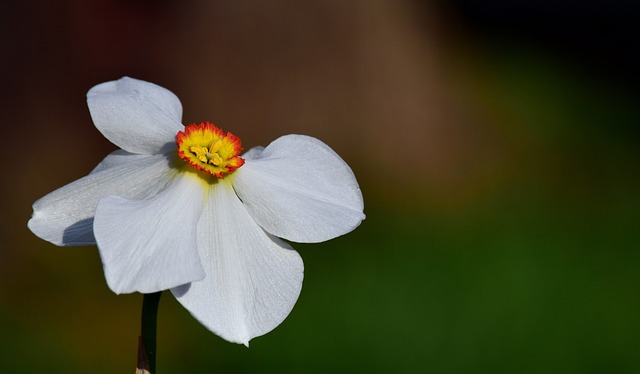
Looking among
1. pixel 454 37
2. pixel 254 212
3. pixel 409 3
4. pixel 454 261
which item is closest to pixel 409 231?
pixel 454 261

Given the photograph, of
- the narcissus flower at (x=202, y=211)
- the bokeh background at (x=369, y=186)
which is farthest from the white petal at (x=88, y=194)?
the bokeh background at (x=369, y=186)

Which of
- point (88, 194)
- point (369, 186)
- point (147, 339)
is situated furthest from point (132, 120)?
point (369, 186)

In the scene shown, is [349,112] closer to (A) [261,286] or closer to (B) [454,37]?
(B) [454,37]

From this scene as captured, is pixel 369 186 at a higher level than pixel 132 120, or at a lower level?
lower

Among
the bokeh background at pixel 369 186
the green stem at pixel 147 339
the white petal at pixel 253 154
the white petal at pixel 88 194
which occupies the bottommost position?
the bokeh background at pixel 369 186

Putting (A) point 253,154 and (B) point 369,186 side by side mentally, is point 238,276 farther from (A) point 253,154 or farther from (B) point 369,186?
(B) point 369,186

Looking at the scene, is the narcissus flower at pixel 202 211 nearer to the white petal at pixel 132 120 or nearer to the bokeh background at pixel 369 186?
the white petal at pixel 132 120

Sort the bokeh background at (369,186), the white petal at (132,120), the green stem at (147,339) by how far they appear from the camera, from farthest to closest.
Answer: the bokeh background at (369,186) → the white petal at (132,120) → the green stem at (147,339)
